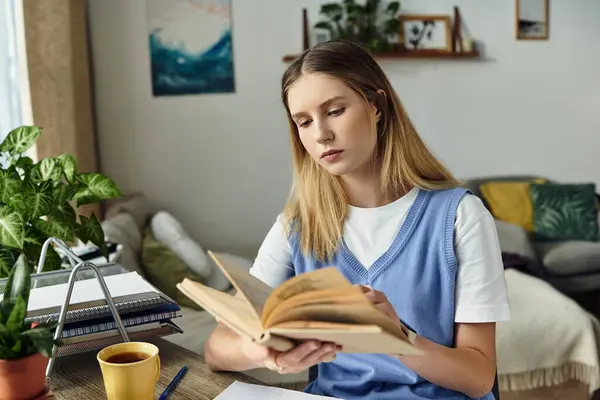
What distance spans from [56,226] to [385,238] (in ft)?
2.20

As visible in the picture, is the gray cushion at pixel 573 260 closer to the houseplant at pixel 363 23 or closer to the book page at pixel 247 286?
the houseplant at pixel 363 23

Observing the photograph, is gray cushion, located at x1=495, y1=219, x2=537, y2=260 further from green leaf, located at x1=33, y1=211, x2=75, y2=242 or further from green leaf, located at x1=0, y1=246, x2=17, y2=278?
green leaf, located at x1=0, y1=246, x2=17, y2=278

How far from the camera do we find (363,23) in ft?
12.0

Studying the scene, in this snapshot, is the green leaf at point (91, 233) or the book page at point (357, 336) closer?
the book page at point (357, 336)

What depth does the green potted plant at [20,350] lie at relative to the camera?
2.50 ft

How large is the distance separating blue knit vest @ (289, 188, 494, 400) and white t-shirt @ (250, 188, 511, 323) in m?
0.02

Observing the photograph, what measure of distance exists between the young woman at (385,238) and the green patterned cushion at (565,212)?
2785mm

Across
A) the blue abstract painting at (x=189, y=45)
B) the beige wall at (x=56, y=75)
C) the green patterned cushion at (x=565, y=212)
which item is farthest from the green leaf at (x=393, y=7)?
the beige wall at (x=56, y=75)

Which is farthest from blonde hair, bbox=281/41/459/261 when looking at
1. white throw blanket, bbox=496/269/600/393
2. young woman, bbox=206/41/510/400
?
white throw blanket, bbox=496/269/600/393

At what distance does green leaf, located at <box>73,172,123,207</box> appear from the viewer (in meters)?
1.43

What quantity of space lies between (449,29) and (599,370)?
7.30ft

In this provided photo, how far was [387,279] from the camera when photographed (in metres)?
1.11

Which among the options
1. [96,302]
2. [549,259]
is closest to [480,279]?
[96,302]

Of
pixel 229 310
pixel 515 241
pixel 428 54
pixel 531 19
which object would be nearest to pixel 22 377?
pixel 229 310
